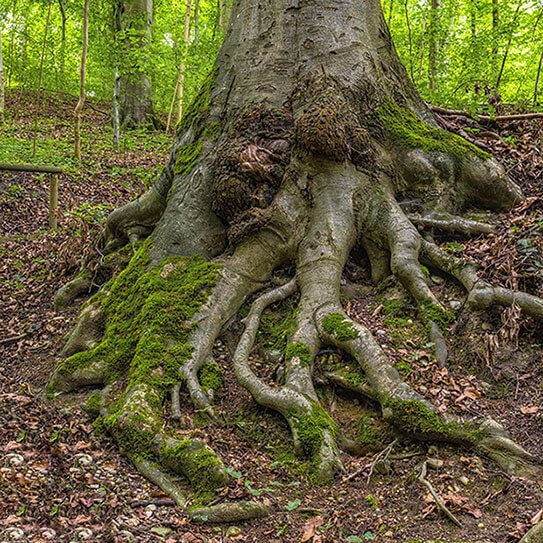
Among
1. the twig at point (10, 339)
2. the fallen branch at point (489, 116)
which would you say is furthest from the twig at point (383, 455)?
the fallen branch at point (489, 116)

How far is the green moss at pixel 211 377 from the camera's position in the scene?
420cm

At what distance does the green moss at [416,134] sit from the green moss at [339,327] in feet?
7.32

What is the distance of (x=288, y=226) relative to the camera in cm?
503

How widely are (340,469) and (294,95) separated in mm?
3725

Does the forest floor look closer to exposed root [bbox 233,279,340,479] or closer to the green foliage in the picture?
exposed root [bbox 233,279,340,479]

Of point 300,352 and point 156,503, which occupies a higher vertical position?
point 300,352

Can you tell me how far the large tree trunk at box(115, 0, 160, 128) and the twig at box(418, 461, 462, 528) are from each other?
43.5ft

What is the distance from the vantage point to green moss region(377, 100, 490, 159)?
215 inches

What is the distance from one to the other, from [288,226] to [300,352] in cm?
140

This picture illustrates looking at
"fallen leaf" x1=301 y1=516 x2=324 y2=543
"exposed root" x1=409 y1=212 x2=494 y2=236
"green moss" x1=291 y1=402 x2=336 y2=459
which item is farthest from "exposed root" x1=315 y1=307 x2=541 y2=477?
"exposed root" x1=409 y1=212 x2=494 y2=236

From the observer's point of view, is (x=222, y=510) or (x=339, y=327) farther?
(x=339, y=327)

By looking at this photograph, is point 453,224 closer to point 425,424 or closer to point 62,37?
point 425,424

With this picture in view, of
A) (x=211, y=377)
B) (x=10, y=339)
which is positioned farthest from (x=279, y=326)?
(x=10, y=339)

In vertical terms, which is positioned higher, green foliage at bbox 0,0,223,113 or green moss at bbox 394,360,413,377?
green foliage at bbox 0,0,223,113
